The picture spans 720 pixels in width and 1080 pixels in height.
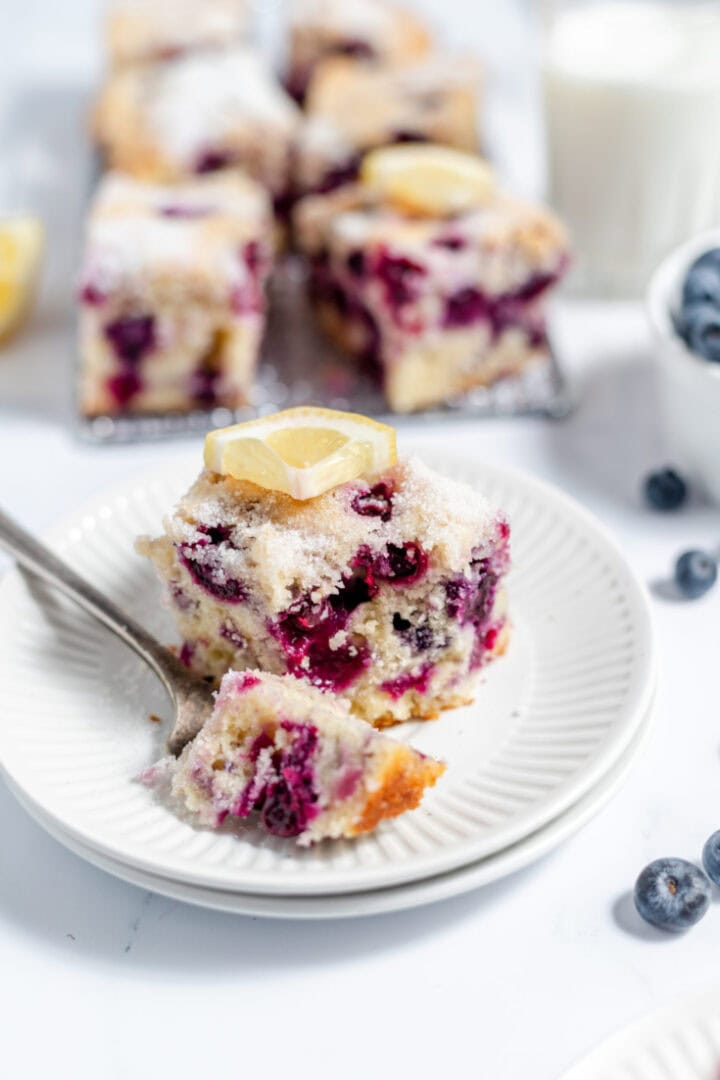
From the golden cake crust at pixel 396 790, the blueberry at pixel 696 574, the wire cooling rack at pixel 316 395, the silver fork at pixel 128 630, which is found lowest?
the wire cooling rack at pixel 316 395

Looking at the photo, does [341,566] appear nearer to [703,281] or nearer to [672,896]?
[672,896]

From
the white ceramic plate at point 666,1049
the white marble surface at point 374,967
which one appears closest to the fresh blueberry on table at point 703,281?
the white marble surface at point 374,967

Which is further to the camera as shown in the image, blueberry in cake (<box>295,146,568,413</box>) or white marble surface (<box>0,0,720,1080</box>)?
blueberry in cake (<box>295,146,568,413</box>)

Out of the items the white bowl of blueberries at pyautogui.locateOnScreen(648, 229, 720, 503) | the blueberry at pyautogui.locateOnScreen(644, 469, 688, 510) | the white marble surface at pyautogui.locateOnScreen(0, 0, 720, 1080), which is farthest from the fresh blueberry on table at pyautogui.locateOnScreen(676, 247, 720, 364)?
the white marble surface at pyautogui.locateOnScreen(0, 0, 720, 1080)

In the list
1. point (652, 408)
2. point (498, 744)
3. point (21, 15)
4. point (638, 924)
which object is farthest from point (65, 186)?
point (638, 924)

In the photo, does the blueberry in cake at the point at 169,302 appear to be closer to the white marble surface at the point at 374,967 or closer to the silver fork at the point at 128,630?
the silver fork at the point at 128,630

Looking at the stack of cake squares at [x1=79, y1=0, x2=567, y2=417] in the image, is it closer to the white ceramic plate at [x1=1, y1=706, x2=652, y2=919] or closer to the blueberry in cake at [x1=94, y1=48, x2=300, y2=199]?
the blueberry in cake at [x1=94, y1=48, x2=300, y2=199]

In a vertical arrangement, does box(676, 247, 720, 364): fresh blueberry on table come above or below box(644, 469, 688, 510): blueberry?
above
